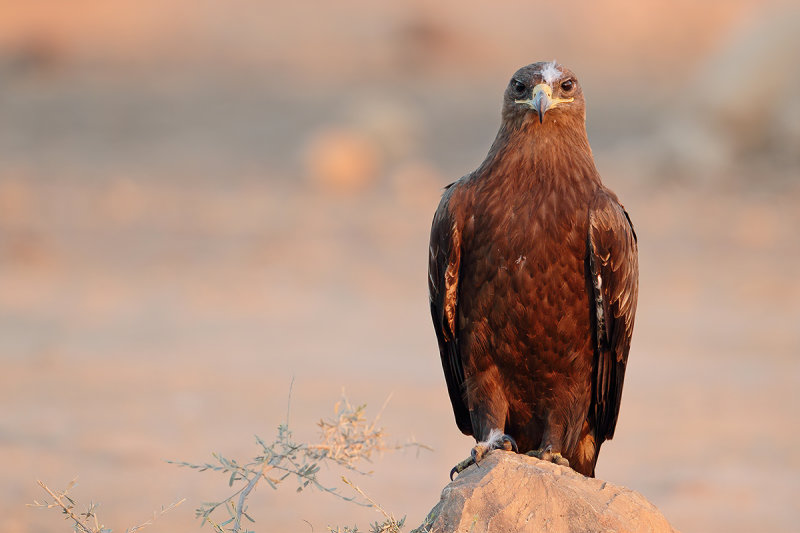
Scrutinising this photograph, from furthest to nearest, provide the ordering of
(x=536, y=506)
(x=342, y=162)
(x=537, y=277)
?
(x=342, y=162) → (x=537, y=277) → (x=536, y=506)

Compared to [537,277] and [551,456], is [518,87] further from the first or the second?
[551,456]

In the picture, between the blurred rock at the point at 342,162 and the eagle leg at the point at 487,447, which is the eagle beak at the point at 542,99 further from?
the blurred rock at the point at 342,162

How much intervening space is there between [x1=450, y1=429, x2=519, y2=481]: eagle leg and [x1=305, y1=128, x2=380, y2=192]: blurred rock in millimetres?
14055

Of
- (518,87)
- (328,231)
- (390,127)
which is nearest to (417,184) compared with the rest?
(328,231)

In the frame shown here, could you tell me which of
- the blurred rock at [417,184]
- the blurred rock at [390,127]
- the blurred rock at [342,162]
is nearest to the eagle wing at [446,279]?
the blurred rock at [417,184]

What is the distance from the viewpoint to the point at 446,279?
5902 mm

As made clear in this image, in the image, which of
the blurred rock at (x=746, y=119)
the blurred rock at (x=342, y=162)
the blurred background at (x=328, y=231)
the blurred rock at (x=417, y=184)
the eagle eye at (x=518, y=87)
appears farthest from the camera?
the blurred rock at (x=342, y=162)

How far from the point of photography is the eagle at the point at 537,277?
5711 mm

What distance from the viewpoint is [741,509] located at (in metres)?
9.51

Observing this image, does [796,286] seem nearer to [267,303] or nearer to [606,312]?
[267,303]

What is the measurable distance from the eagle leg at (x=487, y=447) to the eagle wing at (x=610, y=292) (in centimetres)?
49

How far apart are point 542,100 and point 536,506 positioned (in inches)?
69.0

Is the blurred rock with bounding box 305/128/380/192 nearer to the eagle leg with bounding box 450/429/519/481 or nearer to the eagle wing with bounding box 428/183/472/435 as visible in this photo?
the eagle wing with bounding box 428/183/472/435

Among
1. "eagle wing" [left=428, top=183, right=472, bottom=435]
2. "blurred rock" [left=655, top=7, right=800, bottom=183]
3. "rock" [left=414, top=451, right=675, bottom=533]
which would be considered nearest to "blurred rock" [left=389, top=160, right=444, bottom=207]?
A: "blurred rock" [left=655, top=7, right=800, bottom=183]
